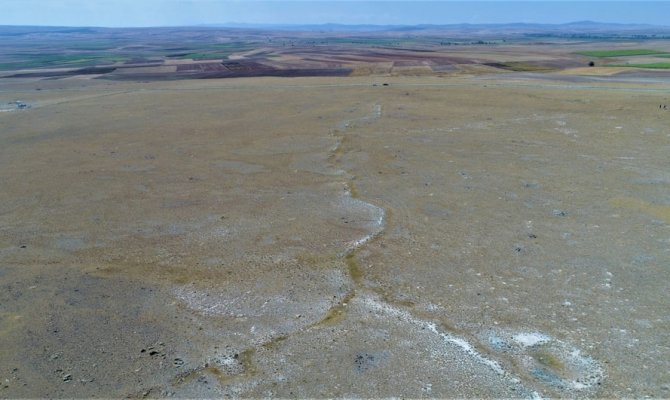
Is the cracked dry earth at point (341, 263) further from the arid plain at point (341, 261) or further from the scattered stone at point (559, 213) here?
the scattered stone at point (559, 213)

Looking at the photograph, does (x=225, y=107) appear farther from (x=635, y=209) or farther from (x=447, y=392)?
(x=447, y=392)

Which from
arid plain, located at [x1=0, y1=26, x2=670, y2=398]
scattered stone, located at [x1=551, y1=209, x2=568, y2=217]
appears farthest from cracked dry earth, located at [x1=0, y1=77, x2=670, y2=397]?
scattered stone, located at [x1=551, y1=209, x2=568, y2=217]

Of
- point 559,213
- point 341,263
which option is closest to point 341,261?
point 341,263

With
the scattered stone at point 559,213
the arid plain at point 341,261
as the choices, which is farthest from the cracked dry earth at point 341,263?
the scattered stone at point 559,213

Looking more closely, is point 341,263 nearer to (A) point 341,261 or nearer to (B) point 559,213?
(A) point 341,261

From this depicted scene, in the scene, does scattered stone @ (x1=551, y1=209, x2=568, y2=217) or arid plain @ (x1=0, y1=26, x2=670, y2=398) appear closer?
arid plain @ (x1=0, y1=26, x2=670, y2=398)

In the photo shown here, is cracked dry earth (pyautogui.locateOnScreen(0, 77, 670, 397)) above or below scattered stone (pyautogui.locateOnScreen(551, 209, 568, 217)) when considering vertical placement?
below

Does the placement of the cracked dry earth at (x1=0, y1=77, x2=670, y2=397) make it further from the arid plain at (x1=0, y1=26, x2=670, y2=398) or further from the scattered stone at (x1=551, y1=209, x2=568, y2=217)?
the scattered stone at (x1=551, y1=209, x2=568, y2=217)

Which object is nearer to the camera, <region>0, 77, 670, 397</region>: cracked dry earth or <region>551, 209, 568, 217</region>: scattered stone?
A: <region>0, 77, 670, 397</region>: cracked dry earth
